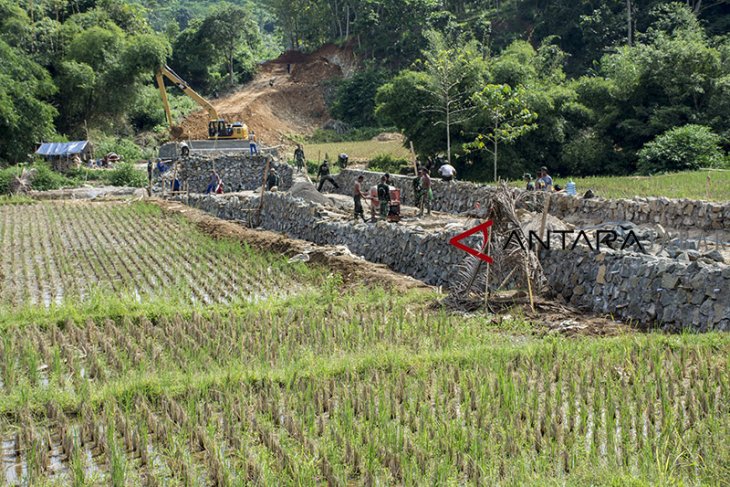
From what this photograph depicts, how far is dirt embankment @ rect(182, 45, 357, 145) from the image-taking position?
2042 inches

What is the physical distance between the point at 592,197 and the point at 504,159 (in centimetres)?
1123

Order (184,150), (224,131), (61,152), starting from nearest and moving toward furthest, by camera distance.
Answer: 1. (184,150)
2. (61,152)
3. (224,131)

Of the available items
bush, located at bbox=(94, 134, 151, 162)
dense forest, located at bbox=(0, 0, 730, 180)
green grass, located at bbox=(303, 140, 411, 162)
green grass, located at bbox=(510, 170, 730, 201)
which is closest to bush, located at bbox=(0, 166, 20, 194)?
dense forest, located at bbox=(0, 0, 730, 180)

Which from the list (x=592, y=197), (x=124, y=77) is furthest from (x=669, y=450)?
(x=124, y=77)

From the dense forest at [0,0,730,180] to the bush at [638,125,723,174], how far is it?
47 mm

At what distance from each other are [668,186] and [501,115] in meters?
8.06

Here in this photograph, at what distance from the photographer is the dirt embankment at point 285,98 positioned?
51875 millimetres

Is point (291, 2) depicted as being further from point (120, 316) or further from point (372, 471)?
point (372, 471)

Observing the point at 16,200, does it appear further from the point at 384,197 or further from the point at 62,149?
the point at 384,197

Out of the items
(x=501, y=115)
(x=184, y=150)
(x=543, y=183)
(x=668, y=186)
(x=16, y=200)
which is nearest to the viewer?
(x=543, y=183)

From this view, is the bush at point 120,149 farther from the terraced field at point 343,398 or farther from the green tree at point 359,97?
the terraced field at point 343,398

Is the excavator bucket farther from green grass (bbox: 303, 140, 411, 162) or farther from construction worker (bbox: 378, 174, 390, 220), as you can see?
construction worker (bbox: 378, 174, 390, 220)

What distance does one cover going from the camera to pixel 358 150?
4266 centimetres

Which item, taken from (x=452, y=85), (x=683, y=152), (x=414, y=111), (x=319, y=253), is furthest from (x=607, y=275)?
(x=414, y=111)
